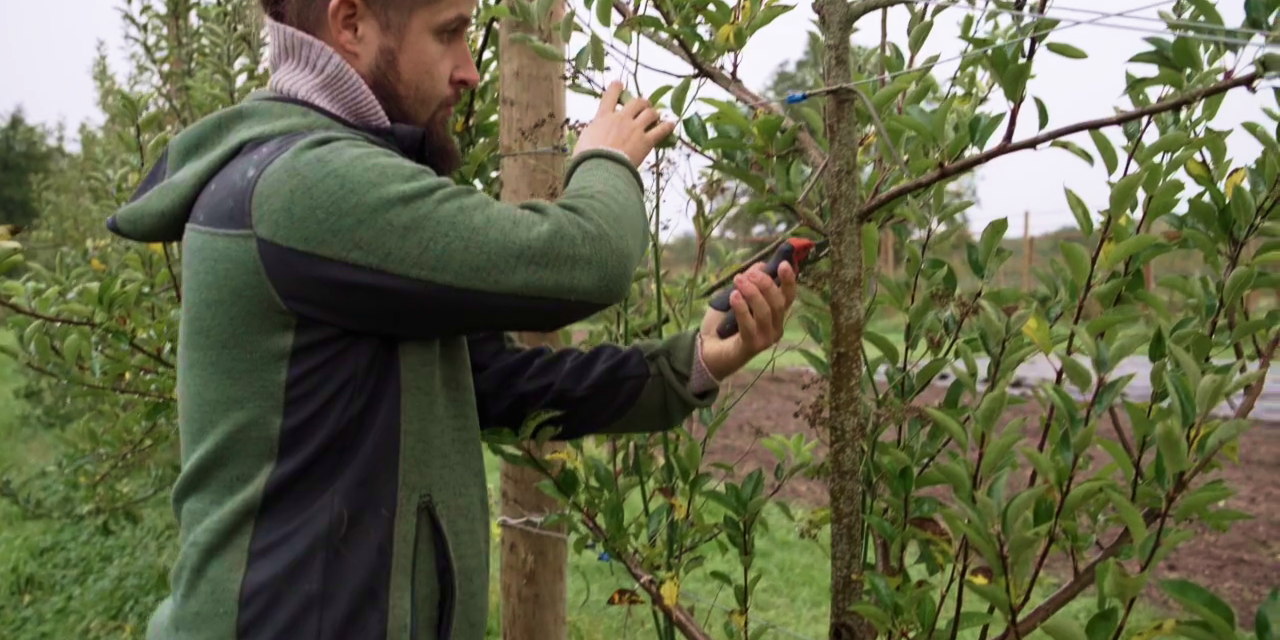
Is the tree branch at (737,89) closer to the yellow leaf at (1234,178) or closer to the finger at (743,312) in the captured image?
the finger at (743,312)

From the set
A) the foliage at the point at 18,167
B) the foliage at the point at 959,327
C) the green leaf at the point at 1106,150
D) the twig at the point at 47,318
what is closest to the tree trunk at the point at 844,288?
the foliage at the point at 959,327

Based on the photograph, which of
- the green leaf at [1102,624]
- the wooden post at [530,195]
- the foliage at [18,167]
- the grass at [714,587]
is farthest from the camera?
the foliage at [18,167]

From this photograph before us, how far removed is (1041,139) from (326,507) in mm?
968

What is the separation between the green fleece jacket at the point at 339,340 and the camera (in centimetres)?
121

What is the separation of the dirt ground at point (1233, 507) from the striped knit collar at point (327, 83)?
2.99 ft

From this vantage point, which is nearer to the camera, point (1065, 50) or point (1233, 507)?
point (1065, 50)

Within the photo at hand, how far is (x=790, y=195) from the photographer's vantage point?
1518 millimetres

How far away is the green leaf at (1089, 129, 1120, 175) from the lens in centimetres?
143

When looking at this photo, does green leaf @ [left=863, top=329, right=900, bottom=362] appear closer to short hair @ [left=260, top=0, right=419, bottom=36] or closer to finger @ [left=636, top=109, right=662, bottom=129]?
finger @ [left=636, top=109, right=662, bottom=129]

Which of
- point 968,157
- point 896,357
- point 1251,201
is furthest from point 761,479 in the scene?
point 1251,201

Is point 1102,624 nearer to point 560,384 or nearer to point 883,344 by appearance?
point 883,344

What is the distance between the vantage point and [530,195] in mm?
2264

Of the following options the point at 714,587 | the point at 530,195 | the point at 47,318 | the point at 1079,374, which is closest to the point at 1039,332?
the point at 1079,374

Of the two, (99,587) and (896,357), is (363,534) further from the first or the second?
(99,587)
